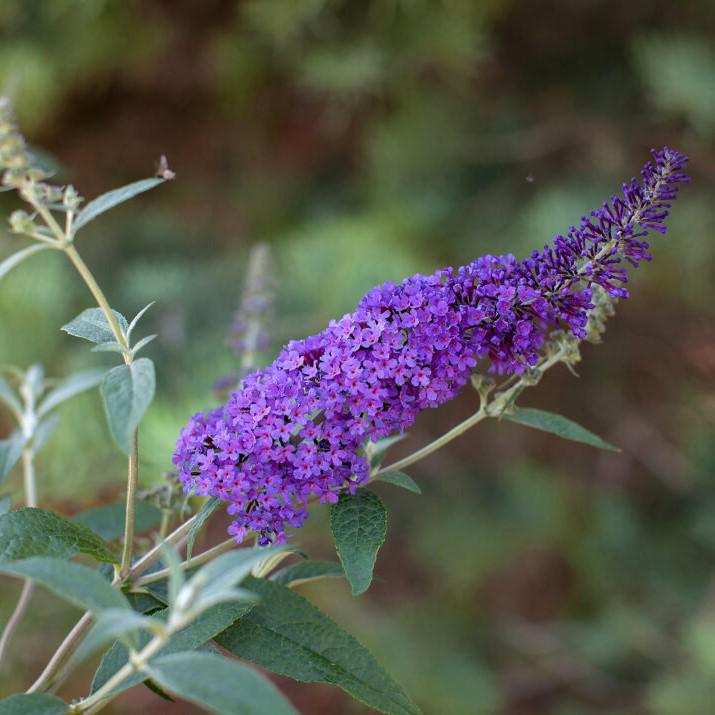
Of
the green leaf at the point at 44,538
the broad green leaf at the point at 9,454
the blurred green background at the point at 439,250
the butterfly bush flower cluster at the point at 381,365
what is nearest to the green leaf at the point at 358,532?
the butterfly bush flower cluster at the point at 381,365

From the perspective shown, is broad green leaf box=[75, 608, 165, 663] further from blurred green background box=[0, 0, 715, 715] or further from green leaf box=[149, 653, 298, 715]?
blurred green background box=[0, 0, 715, 715]

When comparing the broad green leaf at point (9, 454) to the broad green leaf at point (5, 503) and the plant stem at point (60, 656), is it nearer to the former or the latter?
the broad green leaf at point (5, 503)

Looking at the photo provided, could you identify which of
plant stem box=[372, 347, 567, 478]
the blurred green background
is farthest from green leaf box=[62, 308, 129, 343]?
the blurred green background

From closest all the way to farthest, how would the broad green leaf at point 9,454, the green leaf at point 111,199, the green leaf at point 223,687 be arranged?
the green leaf at point 223,687 < the green leaf at point 111,199 < the broad green leaf at point 9,454

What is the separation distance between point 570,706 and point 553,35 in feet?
3.96

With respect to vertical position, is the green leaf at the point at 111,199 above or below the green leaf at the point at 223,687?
above

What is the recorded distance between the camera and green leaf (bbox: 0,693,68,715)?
0.35 meters

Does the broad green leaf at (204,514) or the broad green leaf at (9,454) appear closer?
the broad green leaf at (204,514)

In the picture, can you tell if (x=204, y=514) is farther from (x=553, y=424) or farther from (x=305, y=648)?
(x=553, y=424)

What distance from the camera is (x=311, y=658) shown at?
397 mm

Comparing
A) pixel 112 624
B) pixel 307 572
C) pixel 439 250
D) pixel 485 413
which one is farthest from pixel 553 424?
pixel 439 250

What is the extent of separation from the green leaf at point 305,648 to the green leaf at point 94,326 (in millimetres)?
138

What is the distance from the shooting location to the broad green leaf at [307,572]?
1.52 ft

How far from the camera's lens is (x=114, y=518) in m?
0.55
